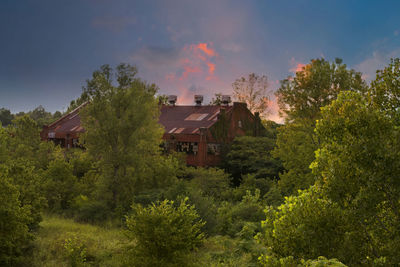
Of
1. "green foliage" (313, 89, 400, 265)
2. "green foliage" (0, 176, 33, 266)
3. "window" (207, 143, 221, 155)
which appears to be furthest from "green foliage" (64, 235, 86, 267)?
"window" (207, 143, 221, 155)

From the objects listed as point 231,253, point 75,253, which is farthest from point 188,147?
point 75,253

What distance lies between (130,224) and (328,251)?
23.8 feet

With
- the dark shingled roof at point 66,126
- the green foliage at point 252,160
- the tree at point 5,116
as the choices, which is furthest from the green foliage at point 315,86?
the tree at point 5,116

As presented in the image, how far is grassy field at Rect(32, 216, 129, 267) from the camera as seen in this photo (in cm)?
1558

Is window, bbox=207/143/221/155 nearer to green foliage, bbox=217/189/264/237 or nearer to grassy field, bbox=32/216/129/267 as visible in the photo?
green foliage, bbox=217/189/264/237

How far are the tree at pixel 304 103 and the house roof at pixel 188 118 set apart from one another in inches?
496

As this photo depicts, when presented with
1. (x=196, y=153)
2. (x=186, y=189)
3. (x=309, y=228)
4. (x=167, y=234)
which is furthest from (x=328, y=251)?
(x=196, y=153)

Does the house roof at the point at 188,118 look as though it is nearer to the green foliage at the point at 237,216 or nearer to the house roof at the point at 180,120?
the house roof at the point at 180,120

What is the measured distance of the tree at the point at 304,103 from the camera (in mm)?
27234

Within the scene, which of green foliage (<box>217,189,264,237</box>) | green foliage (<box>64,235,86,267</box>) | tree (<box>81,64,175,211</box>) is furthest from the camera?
tree (<box>81,64,175,211</box>)

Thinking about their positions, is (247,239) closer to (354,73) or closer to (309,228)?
(309,228)

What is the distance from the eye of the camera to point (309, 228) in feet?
25.6

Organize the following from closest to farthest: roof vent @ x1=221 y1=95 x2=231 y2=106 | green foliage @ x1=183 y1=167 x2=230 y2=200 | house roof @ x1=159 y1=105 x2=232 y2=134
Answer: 1. green foliage @ x1=183 y1=167 x2=230 y2=200
2. house roof @ x1=159 y1=105 x2=232 y2=134
3. roof vent @ x1=221 y1=95 x2=231 y2=106

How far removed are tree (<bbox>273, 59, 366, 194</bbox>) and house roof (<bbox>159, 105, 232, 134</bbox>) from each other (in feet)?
41.3
